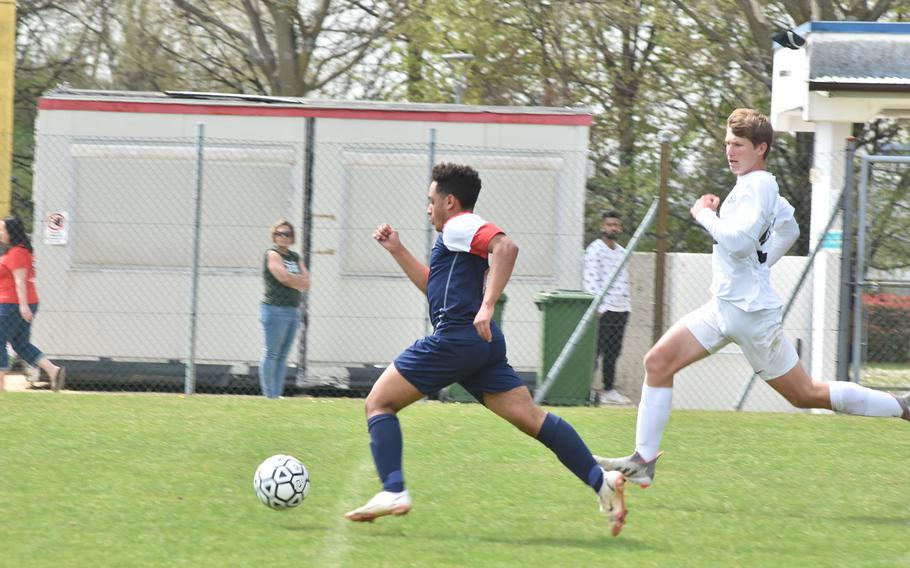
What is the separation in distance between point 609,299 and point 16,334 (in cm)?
590

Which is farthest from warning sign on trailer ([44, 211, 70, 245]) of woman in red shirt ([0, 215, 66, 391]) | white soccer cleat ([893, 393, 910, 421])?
white soccer cleat ([893, 393, 910, 421])

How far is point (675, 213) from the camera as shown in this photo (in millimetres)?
17656

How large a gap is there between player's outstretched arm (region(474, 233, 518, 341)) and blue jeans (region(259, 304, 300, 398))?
22.7 ft

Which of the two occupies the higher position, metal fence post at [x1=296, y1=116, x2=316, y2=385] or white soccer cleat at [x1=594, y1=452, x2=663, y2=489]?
metal fence post at [x1=296, y1=116, x2=316, y2=385]

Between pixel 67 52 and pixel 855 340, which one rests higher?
pixel 67 52

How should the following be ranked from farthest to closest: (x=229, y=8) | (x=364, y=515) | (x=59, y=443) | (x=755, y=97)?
1. (x=229, y=8)
2. (x=755, y=97)
3. (x=59, y=443)
4. (x=364, y=515)

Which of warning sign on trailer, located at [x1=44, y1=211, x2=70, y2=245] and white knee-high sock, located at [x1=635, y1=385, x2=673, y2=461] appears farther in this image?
warning sign on trailer, located at [x1=44, y1=211, x2=70, y2=245]

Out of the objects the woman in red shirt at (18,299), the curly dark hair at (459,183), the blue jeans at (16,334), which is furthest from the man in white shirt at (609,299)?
the curly dark hair at (459,183)

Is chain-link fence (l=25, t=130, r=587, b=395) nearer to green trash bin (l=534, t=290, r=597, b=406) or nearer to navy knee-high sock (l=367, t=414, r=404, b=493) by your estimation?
green trash bin (l=534, t=290, r=597, b=406)

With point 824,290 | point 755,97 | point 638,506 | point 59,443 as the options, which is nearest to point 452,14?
point 755,97

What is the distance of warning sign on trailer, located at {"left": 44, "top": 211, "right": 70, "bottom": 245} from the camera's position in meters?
14.1

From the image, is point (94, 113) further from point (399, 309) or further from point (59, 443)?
point (59, 443)

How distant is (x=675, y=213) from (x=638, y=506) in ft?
36.3

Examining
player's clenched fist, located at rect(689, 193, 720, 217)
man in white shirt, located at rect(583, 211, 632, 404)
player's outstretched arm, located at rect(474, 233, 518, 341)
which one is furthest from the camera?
man in white shirt, located at rect(583, 211, 632, 404)
